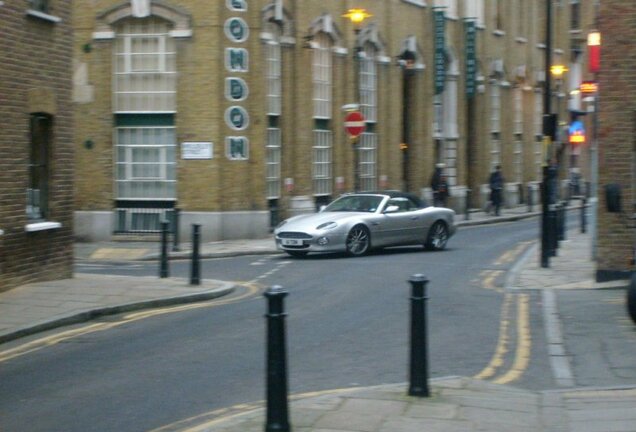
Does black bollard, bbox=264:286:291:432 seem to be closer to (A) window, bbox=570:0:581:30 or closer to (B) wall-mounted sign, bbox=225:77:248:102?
(B) wall-mounted sign, bbox=225:77:248:102

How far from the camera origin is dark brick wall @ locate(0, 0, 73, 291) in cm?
1691

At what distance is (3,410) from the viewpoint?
948 cm

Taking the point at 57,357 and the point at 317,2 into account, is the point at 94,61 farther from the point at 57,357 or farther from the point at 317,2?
the point at 57,357

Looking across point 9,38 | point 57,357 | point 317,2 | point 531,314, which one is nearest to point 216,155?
point 317,2

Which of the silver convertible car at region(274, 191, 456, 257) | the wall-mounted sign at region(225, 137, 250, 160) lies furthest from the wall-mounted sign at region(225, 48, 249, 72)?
the silver convertible car at region(274, 191, 456, 257)

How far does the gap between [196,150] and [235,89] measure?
1.83 metres

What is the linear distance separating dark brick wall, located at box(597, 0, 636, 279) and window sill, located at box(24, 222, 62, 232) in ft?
27.1

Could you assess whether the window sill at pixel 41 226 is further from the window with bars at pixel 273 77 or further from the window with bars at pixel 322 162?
the window with bars at pixel 322 162

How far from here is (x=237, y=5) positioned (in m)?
30.3

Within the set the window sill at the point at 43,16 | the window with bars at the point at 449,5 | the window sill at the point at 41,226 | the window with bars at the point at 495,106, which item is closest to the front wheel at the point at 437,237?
the window sill at the point at 41,226

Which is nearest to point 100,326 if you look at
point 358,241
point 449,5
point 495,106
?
point 358,241

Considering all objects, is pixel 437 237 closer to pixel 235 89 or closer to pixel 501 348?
pixel 235 89

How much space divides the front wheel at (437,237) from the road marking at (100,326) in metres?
8.73

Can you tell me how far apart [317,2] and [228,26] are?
16.7ft
